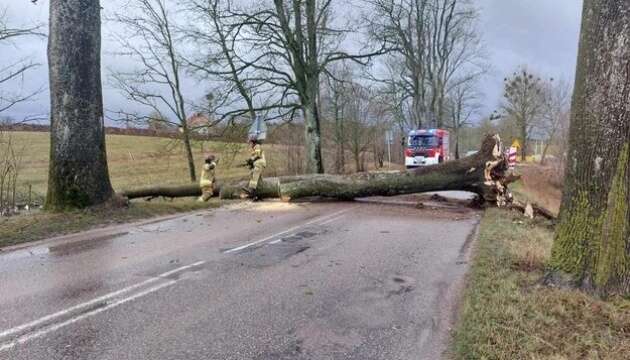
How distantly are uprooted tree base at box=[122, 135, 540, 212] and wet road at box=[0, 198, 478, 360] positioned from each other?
4.99 meters

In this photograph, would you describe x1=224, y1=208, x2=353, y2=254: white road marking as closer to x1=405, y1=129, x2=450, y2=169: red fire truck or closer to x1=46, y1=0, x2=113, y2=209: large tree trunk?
x1=46, y1=0, x2=113, y2=209: large tree trunk

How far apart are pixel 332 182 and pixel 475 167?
4.05 metres

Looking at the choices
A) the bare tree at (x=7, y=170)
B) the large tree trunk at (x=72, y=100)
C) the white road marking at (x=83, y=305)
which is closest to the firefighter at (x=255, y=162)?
the large tree trunk at (x=72, y=100)

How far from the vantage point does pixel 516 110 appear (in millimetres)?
56812

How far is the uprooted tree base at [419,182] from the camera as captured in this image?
1444cm

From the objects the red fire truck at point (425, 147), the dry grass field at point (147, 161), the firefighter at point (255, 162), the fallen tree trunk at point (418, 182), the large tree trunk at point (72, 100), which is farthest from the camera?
the red fire truck at point (425, 147)

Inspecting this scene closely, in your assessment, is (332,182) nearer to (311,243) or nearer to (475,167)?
(475,167)

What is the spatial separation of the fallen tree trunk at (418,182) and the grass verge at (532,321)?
26.6 ft

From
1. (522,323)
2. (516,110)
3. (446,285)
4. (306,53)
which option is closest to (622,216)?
(522,323)

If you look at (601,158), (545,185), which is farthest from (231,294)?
Answer: (545,185)

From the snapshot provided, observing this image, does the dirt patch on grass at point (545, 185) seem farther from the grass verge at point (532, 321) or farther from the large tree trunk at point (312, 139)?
the grass verge at point (532, 321)

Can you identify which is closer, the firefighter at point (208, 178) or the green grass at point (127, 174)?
the green grass at point (127, 174)

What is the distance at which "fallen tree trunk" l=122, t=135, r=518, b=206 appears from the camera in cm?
1444

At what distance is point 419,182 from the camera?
14.9m
